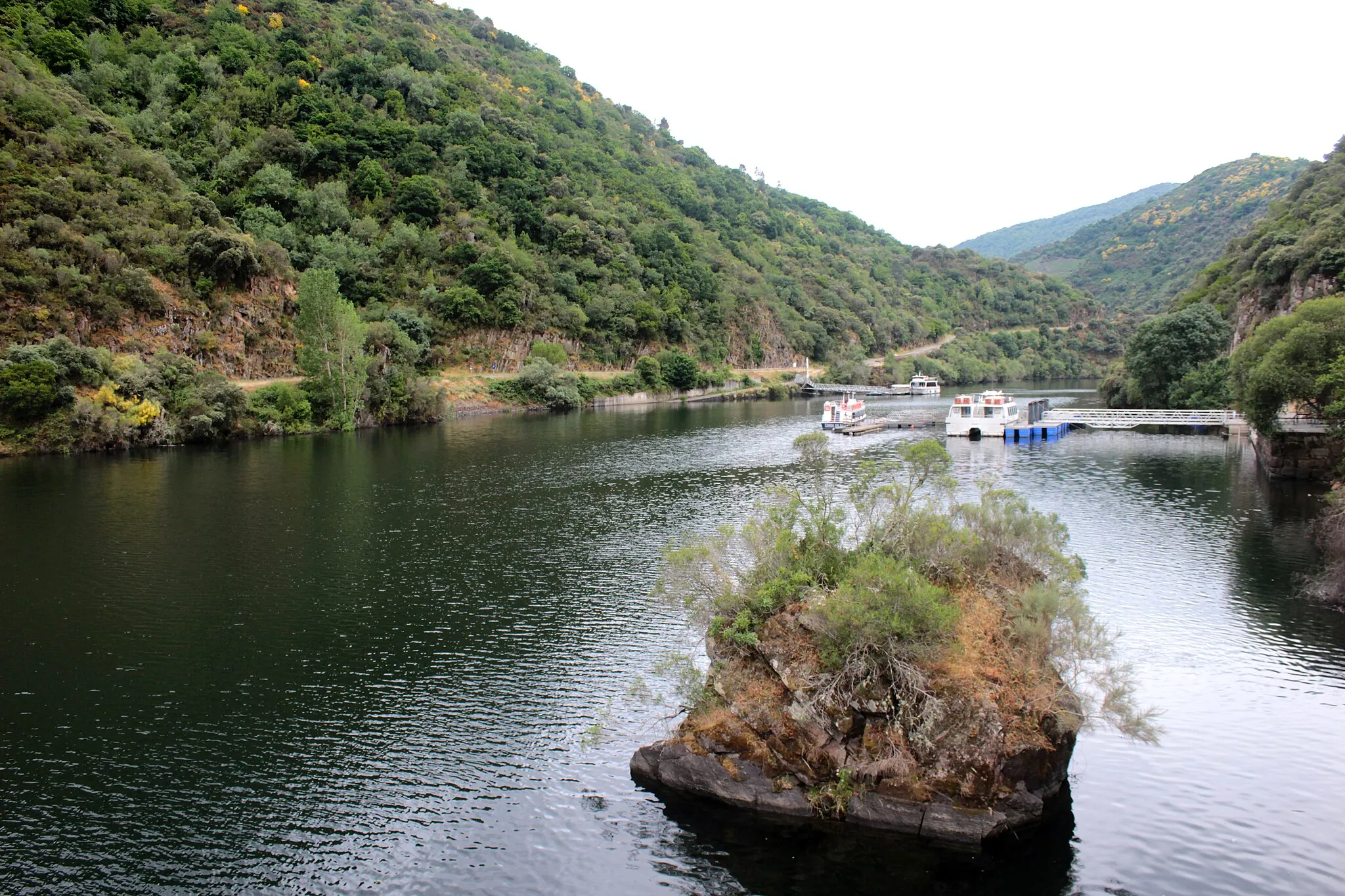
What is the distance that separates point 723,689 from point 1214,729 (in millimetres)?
12631

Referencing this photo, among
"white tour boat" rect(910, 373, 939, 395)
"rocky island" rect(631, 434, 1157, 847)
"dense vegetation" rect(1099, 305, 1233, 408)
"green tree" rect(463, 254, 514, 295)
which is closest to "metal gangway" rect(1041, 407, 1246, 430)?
"dense vegetation" rect(1099, 305, 1233, 408)

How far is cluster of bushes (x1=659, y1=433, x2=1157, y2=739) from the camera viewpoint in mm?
16094

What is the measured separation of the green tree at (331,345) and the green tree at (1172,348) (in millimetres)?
81935

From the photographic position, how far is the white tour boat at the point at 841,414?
3415 inches

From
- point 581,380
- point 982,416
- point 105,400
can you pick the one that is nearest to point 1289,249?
point 982,416

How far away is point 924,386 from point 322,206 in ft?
352

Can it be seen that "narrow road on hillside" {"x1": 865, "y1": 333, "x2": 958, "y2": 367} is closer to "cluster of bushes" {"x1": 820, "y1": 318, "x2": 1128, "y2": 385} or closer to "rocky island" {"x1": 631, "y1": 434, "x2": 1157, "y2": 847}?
"cluster of bushes" {"x1": 820, "y1": 318, "x2": 1128, "y2": 385}

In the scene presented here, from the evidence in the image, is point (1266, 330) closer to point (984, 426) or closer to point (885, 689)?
point (984, 426)

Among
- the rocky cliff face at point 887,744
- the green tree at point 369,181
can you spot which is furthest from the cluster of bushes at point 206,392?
the rocky cliff face at point 887,744

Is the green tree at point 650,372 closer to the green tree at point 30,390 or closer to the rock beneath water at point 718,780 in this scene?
the green tree at point 30,390

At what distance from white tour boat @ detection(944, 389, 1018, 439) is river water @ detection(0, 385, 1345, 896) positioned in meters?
32.2

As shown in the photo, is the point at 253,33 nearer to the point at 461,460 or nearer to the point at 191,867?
the point at 461,460

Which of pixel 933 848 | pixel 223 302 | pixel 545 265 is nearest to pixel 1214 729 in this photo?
pixel 933 848

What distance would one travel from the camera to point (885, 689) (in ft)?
53.1
